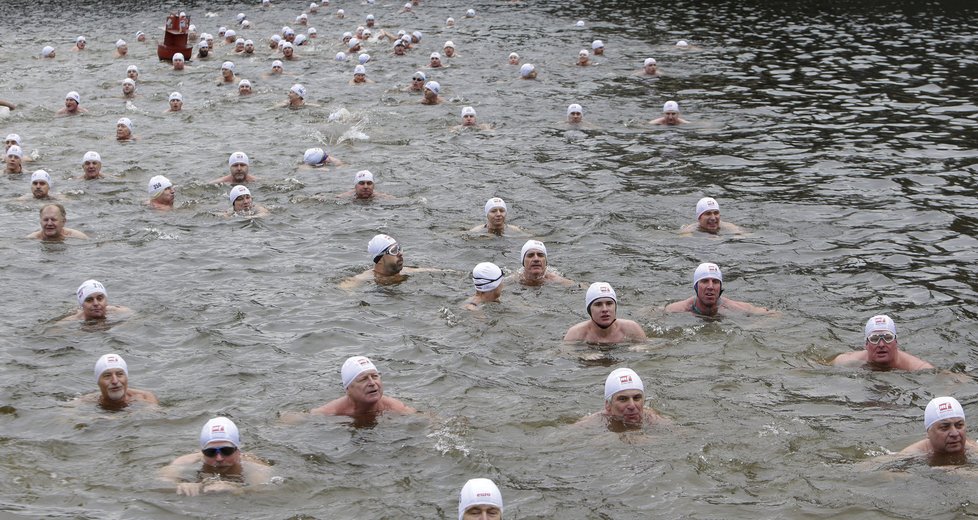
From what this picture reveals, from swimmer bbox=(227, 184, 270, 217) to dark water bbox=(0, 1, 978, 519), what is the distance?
1.96 feet

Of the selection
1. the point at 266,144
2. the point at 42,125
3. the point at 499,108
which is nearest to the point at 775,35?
the point at 499,108

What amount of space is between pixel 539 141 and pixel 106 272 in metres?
Result: 11.5

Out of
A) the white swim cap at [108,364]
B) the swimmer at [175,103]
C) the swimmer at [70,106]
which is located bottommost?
the swimmer at [175,103]

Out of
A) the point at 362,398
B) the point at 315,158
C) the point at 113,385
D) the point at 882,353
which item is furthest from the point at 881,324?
the point at 315,158

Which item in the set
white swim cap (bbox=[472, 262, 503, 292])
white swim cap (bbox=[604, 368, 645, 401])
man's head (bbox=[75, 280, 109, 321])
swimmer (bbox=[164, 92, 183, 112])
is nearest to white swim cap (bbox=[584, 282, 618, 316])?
white swim cap (bbox=[472, 262, 503, 292])

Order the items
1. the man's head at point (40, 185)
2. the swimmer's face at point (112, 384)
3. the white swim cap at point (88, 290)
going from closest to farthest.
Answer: the swimmer's face at point (112, 384), the white swim cap at point (88, 290), the man's head at point (40, 185)

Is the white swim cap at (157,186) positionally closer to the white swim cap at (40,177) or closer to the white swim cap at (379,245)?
the white swim cap at (40,177)

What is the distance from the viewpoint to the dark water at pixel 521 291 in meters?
10.7

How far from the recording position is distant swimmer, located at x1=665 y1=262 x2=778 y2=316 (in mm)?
14734

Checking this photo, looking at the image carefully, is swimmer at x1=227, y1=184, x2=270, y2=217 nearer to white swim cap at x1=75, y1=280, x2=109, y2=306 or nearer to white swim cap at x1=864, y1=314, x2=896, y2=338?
white swim cap at x1=75, y1=280, x2=109, y2=306

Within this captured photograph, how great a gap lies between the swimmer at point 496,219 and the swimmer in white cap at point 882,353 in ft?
23.5

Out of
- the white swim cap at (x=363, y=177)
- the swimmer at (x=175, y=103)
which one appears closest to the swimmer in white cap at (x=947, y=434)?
the white swim cap at (x=363, y=177)

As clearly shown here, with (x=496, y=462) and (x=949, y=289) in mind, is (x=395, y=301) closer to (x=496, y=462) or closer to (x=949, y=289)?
(x=496, y=462)

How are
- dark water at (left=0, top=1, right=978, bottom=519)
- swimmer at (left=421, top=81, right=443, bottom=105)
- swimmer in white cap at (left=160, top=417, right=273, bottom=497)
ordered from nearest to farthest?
swimmer in white cap at (left=160, top=417, right=273, bottom=497) → dark water at (left=0, top=1, right=978, bottom=519) → swimmer at (left=421, top=81, right=443, bottom=105)
